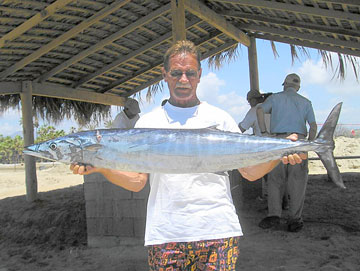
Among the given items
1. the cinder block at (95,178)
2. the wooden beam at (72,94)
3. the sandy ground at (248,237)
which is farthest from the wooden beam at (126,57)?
the cinder block at (95,178)

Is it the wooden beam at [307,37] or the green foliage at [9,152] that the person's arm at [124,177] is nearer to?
the wooden beam at [307,37]

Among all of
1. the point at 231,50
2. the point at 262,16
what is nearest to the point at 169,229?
the point at 262,16

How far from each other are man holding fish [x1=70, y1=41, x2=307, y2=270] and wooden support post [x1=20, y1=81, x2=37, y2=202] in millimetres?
6724

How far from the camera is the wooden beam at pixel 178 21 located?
19.6 feet

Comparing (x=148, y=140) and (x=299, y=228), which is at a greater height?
(x=148, y=140)

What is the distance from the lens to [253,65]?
30.4 ft

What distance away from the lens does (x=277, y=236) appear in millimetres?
5125

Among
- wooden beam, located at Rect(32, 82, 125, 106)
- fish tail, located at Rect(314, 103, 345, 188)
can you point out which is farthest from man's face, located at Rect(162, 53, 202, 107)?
wooden beam, located at Rect(32, 82, 125, 106)

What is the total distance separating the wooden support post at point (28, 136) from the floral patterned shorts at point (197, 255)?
682 cm

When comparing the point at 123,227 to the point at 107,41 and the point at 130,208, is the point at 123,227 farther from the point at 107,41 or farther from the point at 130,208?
the point at 107,41

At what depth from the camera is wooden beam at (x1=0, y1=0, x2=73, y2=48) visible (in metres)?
5.93

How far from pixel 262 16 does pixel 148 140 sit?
641 centimetres

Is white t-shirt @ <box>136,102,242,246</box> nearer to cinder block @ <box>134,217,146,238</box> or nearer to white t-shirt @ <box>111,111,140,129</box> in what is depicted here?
cinder block @ <box>134,217,146,238</box>

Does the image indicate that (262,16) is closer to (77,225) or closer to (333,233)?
(333,233)
